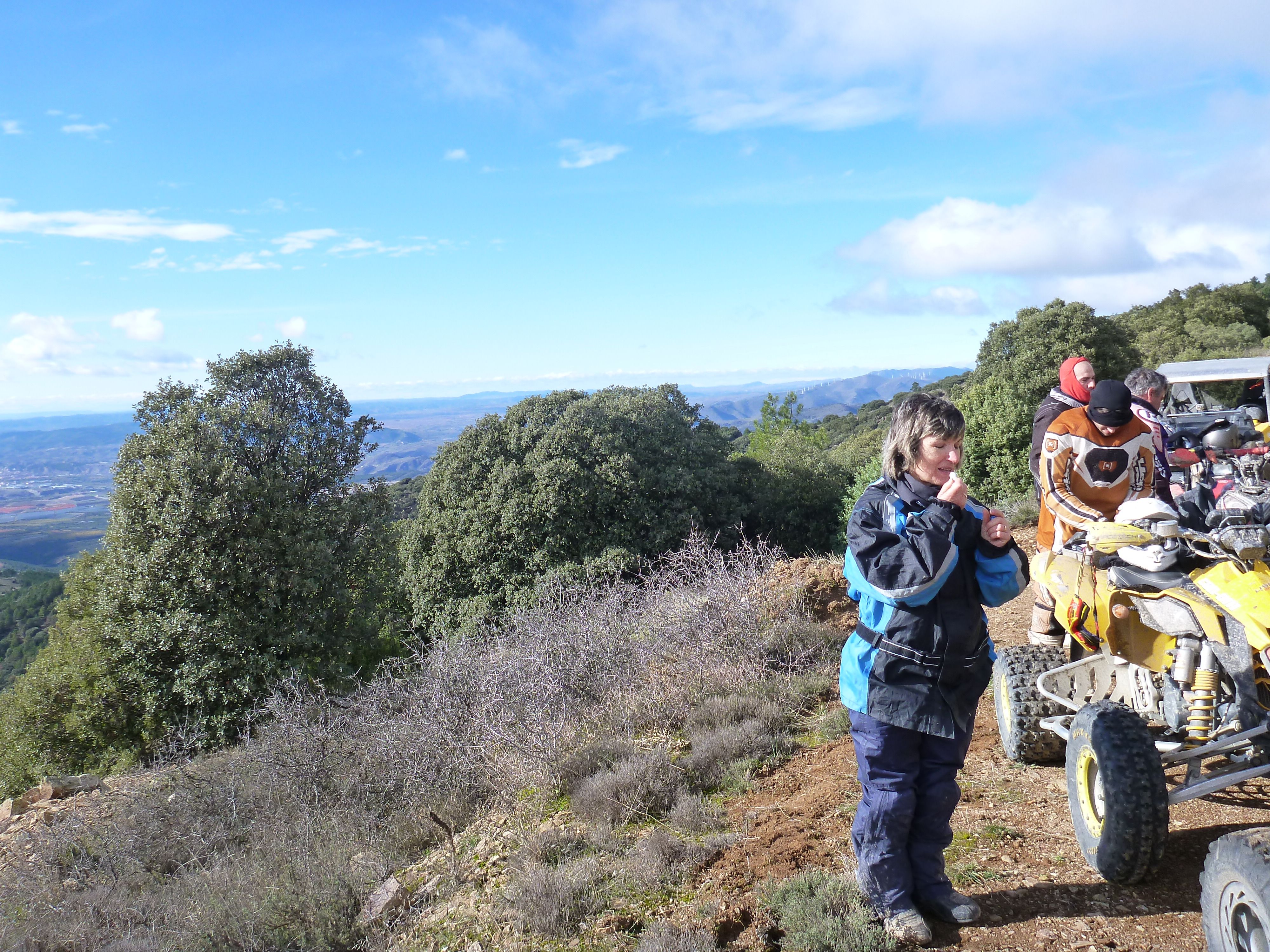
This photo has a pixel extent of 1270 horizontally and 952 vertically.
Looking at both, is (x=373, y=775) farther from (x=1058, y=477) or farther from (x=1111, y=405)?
Answer: (x=1111, y=405)

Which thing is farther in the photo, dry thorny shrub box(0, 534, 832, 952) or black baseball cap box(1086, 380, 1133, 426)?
black baseball cap box(1086, 380, 1133, 426)

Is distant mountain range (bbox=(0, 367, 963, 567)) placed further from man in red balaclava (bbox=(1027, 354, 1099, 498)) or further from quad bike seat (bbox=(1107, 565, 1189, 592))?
quad bike seat (bbox=(1107, 565, 1189, 592))

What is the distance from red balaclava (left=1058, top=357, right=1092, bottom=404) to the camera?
4570 mm

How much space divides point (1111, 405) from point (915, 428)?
233cm

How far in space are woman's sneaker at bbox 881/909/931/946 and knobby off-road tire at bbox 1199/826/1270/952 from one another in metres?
0.79

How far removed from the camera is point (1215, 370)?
431 inches

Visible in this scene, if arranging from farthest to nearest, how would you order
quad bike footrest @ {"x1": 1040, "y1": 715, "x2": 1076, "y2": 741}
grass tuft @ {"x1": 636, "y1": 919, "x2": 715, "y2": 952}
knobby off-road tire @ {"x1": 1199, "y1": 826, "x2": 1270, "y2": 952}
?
quad bike footrest @ {"x1": 1040, "y1": 715, "x2": 1076, "y2": 741} → grass tuft @ {"x1": 636, "y1": 919, "x2": 715, "y2": 952} → knobby off-road tire @ {"x1": 1199, "y1": 826, "x2": 1270, "y2": 952}

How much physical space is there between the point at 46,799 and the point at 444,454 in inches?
539

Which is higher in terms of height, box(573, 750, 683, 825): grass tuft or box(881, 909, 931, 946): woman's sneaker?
box(881, 909, 931, 946): woman's sneaker

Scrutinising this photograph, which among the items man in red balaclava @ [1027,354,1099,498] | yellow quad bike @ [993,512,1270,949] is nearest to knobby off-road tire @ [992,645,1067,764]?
yellow quad bike @ [993,512,1270,949]

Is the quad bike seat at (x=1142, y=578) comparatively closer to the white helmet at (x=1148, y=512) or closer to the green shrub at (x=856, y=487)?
the white helmet at (x=1148, y=512)

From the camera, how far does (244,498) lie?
49.3ft

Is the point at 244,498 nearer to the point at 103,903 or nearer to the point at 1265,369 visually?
the point at 103,903

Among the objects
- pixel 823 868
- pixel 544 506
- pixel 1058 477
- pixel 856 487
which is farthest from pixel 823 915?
pixel 856 487
